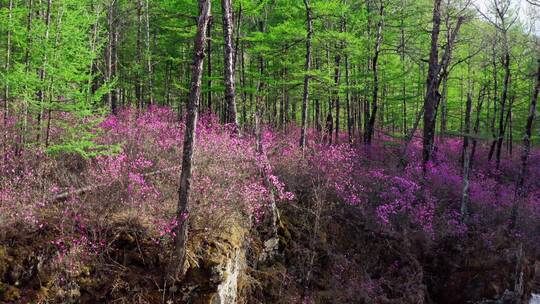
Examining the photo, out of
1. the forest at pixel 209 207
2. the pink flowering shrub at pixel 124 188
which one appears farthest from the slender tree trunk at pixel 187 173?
the pink flowering shrub at pixel 124 188

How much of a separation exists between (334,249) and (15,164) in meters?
8.34

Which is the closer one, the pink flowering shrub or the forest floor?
the forest floor

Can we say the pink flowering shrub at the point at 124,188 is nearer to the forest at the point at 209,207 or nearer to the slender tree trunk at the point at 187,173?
the forest at the point at 209,207

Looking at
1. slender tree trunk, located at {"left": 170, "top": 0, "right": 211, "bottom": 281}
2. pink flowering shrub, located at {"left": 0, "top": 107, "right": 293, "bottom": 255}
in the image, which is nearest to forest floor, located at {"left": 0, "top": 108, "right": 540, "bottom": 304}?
pink flowering shrub, located at {"left": 0, "top": 107, "right": 293, "bottom": 255}

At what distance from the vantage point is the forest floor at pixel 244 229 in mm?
6758

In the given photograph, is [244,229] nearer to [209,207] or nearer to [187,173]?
[209,207]

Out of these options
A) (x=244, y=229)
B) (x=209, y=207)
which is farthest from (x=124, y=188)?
(x=244, y=229)

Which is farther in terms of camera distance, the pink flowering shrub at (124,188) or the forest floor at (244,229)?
the pink flowering shrub at (124,188)

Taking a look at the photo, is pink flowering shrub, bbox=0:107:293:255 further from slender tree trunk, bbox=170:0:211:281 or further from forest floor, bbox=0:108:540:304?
slender tree trunk, bbox=170:0:211:281

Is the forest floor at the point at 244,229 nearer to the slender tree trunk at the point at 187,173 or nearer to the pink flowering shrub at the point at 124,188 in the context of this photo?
A: the pink flowering shrub at the point at 124,188

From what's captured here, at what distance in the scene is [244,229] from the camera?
909 centimetres

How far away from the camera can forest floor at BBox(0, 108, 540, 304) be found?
676cm

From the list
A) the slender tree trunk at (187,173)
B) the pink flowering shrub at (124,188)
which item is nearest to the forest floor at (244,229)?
the pink flowering shrub at (124,188)

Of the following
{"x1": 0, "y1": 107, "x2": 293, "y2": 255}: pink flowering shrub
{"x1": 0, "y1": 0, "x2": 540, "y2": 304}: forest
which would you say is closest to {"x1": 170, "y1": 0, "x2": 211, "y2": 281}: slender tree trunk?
{"x1": 0, "y1": 0, "x2": 540, "y2": 304}: forest
